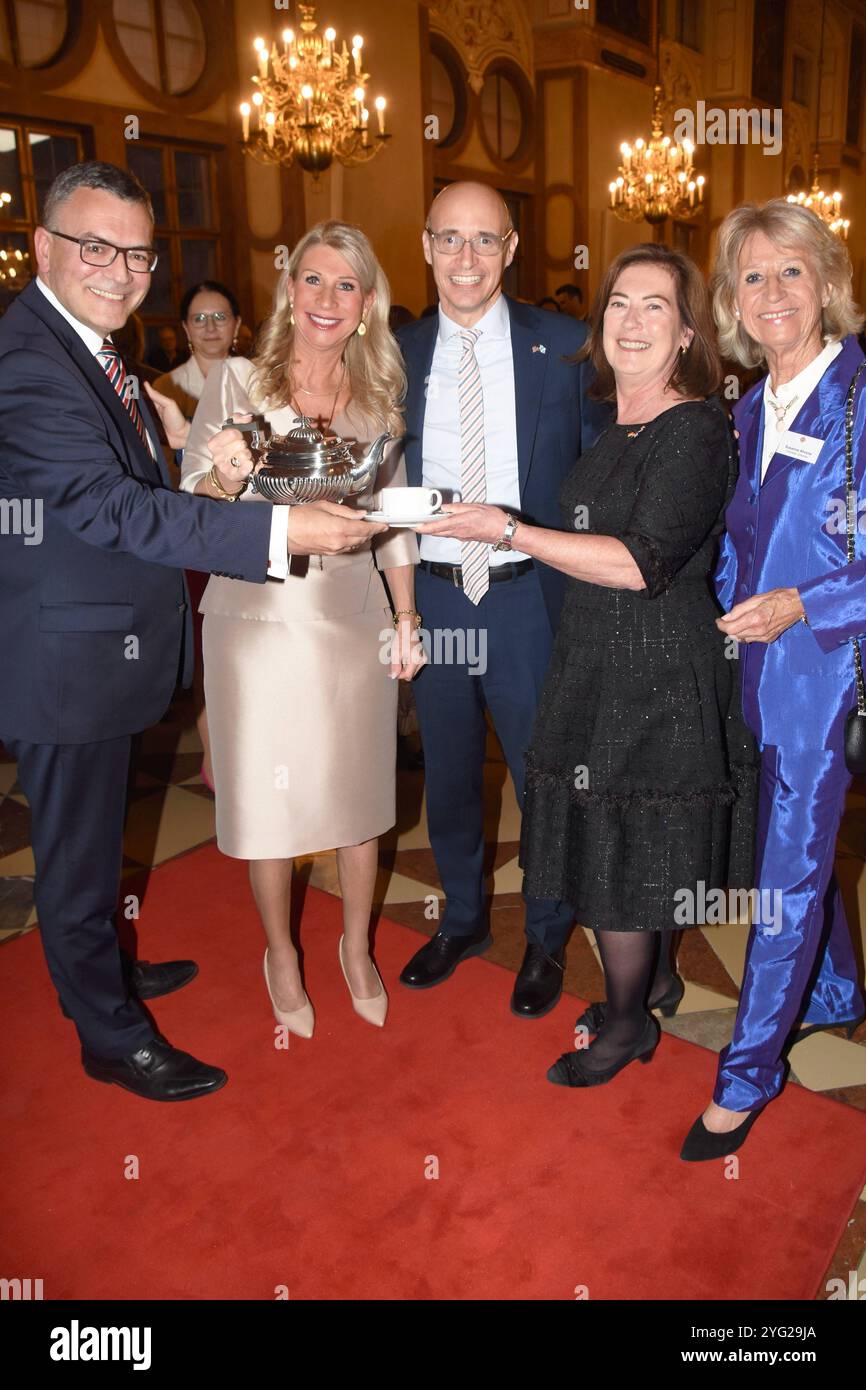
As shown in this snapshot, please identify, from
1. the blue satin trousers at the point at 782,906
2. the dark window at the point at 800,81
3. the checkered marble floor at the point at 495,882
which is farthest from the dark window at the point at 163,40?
the dark window at the point at 800,81

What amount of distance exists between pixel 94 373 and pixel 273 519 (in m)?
0.48

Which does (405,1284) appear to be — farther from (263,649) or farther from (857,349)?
(857,349)

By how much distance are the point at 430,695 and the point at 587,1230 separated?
127 centimetres

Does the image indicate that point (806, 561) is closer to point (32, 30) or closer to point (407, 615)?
point (407, 615)

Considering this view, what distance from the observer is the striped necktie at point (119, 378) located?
214 cm

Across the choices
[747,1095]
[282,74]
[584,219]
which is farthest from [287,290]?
[584,219]

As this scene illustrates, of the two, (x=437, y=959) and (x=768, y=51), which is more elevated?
(x=768, y=51)

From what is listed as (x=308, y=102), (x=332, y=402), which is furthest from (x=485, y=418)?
(x=308, y=102)

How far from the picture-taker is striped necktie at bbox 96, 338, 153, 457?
2137 millimetres

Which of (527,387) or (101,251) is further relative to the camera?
(527,387)

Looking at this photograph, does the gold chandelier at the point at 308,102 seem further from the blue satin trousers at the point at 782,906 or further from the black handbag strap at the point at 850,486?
the blue satin trousers at the point at 782,906

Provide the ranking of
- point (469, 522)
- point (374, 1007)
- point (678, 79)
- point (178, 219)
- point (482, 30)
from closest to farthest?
point (469, 522) < point (374, 1007) < point (178, 219) < point (482, 30) < point (678, 79)

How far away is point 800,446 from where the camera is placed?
1.91 m

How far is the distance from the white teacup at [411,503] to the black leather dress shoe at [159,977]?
5.19ft
